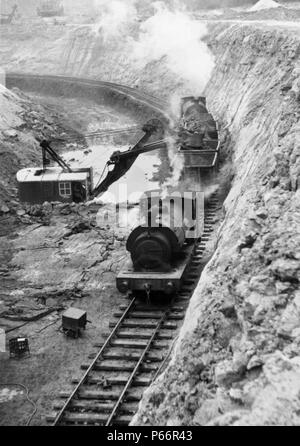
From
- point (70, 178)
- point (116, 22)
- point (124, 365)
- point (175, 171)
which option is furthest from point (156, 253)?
point (116, 22)

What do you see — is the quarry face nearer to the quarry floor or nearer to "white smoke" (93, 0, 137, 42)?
the quarry floor

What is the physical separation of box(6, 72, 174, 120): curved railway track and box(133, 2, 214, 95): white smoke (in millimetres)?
2817

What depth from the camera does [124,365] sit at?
1185cm

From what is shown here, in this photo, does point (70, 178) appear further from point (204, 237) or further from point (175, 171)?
point (204, 237)

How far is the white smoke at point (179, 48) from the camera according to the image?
40250 mm

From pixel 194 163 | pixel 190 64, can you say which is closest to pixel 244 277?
pixel 194 163

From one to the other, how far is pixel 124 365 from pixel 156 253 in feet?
11.4

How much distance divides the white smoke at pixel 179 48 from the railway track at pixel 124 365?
26843 millimetres

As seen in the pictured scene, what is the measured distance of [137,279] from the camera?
14.2m

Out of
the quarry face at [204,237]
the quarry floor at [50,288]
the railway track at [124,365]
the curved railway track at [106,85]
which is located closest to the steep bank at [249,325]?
the quarry face at [204,237]

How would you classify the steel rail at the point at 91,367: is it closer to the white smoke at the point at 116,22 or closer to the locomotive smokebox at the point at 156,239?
the locomotive smokebox at the point at 156,239
